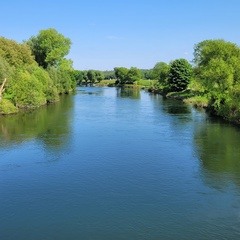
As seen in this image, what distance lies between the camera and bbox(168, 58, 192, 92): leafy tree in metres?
81.4

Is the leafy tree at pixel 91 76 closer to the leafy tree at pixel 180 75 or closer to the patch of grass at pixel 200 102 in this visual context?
the leafy tree at pixel 180 75

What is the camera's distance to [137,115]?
47.2 meters

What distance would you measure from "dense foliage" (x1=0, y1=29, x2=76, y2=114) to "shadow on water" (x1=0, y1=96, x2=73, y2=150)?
3.64 meters

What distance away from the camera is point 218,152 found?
26.2 meters

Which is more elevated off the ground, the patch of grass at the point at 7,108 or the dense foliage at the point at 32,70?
the dense foliage at the point at 32,70

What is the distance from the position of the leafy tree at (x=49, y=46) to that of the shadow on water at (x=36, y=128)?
3450cm

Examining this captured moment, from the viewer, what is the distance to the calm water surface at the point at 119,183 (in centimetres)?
1407

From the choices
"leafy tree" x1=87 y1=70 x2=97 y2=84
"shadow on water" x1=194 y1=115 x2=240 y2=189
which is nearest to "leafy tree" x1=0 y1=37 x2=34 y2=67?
"shadow on water" x1=194 y1=115 x2=240 y2=189

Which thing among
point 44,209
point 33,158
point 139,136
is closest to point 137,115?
point 139,136

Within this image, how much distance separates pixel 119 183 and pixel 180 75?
6539 centimetres

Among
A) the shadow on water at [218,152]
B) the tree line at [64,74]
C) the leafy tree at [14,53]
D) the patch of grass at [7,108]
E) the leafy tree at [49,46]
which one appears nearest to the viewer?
the shadow on water at [218,152]

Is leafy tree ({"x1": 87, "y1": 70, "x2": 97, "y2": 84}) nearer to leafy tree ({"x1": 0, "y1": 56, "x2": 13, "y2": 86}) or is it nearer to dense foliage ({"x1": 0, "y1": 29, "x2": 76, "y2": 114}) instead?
dense foliage ({"x1": 0, "y1": 29, "x2": 76, "y2": 114})

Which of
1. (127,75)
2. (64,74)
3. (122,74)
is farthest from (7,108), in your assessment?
(122,74)

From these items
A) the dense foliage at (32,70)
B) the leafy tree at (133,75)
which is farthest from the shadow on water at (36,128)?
the leafy tree at (133,75)
